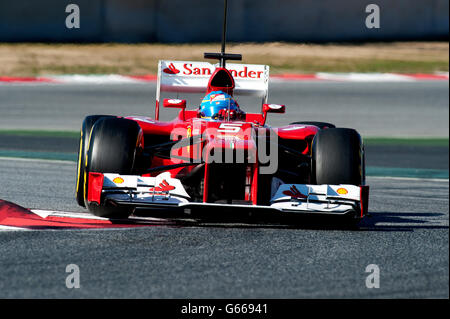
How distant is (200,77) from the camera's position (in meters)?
8.71

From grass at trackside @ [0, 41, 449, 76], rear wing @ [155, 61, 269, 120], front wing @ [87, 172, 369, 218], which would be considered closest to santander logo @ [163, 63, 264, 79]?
rear wing @ [155, 61, 269, 120]

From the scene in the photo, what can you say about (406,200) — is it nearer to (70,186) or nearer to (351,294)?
(70,186)

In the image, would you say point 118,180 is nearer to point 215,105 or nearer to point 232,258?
point 232,258

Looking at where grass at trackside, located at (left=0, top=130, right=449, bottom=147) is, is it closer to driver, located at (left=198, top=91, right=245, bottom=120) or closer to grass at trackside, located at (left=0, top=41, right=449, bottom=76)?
grass at trackside, located at (left=0, top=41, right=449, bottom=76)

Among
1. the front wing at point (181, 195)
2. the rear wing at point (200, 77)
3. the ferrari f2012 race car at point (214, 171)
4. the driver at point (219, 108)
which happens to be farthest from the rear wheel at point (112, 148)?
the rear wing at point (200, 77)

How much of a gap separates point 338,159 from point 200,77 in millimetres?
2542

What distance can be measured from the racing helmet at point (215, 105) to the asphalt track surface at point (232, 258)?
1.46 m

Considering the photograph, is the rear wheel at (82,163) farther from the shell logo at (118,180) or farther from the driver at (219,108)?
the driver at (219,108)

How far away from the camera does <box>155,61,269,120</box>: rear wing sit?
8.66 metres

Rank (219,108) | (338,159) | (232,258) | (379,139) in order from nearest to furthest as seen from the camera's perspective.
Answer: (232,258) < (338,159) < (219,108) < (379,139)

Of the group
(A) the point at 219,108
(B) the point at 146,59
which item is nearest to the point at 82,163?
(A) the point at 219,108

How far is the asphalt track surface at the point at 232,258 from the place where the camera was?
450 centimetres

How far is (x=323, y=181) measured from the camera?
655cm

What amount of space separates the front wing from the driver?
1.60 metres
